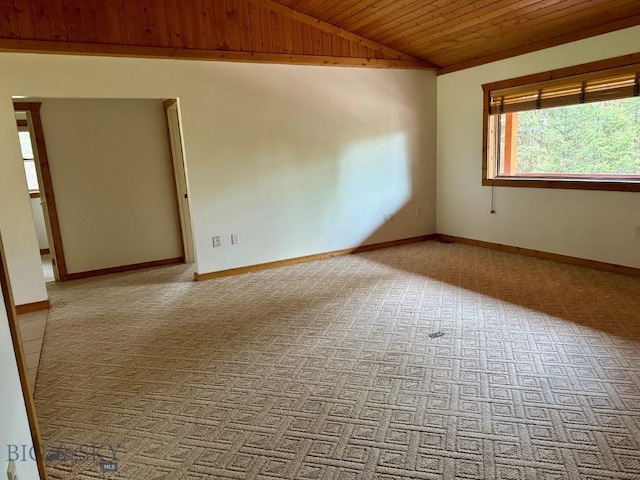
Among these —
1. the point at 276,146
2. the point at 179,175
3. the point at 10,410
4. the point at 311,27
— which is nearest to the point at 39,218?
the point at 179,175

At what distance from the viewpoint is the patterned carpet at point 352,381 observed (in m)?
1.82

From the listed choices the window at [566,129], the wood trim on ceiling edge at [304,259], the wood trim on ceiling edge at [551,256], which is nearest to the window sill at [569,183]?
the window at [566,129]

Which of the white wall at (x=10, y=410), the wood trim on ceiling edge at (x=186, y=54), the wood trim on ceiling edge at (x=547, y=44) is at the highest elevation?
the wood trim on ceiling edge at (x=186, y=54)

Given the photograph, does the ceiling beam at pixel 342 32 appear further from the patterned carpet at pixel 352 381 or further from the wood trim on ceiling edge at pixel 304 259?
the patterned carpet at pixel 352 381

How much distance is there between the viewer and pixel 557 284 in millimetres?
3955

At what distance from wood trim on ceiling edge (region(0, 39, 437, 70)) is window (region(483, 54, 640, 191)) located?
1.40m

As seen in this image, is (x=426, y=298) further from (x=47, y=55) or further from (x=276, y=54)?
(x=47, y=55)

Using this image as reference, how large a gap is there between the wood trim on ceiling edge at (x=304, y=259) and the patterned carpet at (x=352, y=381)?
0.48 metres

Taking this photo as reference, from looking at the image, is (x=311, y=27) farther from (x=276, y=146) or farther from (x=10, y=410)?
(x=10, y=410)

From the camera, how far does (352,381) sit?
2.44m

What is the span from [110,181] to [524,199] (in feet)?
16.4

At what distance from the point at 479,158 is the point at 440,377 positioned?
3779mm

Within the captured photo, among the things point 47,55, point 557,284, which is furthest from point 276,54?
point 557,284

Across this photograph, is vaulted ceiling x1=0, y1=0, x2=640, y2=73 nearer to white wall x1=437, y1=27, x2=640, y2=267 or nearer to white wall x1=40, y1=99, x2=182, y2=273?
white wall x1=437, y1=27, x2=640, y2=267
